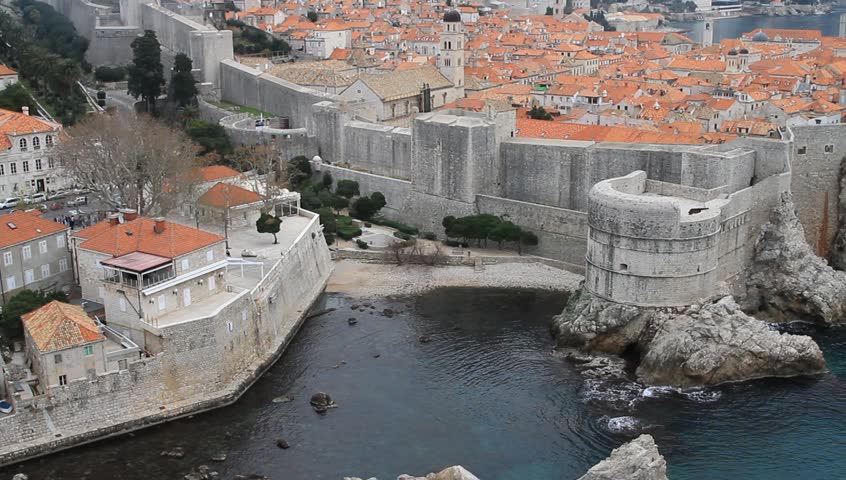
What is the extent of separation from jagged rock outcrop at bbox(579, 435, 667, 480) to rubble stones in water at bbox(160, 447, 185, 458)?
409 inches

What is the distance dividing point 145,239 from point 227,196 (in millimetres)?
8019

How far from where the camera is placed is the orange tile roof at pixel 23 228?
32688 mm

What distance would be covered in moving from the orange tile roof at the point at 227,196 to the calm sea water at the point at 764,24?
369 feet

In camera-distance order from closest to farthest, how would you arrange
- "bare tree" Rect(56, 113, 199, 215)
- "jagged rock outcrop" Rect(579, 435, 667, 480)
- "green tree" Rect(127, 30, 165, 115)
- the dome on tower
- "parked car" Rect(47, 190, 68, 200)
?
"jagged rock outcrop" Rect(579, 435, 667, 480)
"bare tree" Rect(56, 113, 199, 215)
"parked car" Rect(47, 190, 68, 200)
"green tree" Rect(127, 30, 165, 115)
the dome on tower

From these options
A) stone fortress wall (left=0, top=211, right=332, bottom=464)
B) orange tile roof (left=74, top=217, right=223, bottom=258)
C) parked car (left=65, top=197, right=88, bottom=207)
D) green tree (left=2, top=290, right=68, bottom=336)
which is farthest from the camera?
parked car (left=65, top=197, right=88, bottom=207)

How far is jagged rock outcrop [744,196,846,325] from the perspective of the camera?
119ft

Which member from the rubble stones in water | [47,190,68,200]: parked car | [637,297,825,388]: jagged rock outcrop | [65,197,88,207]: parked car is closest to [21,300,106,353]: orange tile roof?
the rubble stones in water

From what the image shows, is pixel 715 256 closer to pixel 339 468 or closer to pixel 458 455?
pixel 458 455

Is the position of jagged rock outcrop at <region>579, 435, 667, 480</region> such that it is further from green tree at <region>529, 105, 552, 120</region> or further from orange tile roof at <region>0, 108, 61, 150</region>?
green tree at <region>529, 105, 552, 120</region>

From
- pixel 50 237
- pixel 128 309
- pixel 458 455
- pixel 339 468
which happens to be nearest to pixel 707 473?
pixel 458 455

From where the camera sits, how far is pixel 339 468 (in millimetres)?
27141

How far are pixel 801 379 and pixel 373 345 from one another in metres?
13.5

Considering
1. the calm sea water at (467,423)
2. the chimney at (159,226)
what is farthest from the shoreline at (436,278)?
the chimney at (159,226)

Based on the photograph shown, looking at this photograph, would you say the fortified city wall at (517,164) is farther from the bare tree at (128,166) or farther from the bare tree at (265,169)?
the bare tree at (128,166)
